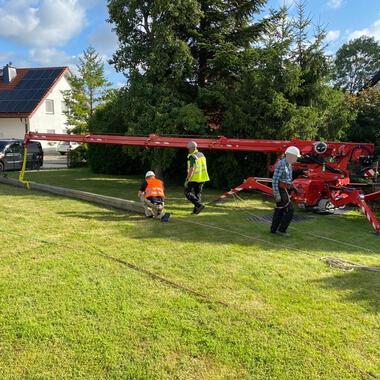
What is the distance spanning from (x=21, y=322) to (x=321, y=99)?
11522 mm

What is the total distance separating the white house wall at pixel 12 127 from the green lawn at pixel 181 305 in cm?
2938

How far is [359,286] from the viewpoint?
4.47 metres

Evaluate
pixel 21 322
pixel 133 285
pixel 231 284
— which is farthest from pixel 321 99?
pixel 21 322

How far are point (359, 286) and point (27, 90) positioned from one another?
121ft

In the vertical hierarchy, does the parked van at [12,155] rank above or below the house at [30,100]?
below

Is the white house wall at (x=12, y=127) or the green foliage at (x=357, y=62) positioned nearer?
the white house wall at (x=12, y=127)

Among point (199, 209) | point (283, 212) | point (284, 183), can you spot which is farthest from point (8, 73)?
point (283, 212)

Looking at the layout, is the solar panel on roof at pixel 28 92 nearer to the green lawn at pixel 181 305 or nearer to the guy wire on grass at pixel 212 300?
the green lawn at pixel 181 305

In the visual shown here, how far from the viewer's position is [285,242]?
20.7ft

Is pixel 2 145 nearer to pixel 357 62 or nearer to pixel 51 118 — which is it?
pixel 51 118

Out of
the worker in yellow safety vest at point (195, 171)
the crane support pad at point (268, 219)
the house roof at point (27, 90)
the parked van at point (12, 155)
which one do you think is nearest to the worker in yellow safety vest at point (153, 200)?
the worker in yellow safety vest at point (195, 171)

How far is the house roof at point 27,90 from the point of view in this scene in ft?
105

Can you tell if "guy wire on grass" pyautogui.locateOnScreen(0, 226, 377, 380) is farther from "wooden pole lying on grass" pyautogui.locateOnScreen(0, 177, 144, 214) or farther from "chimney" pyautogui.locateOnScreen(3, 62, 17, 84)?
"chimney" pyautogui.locateOnScreen(3, 62, 17, 84)

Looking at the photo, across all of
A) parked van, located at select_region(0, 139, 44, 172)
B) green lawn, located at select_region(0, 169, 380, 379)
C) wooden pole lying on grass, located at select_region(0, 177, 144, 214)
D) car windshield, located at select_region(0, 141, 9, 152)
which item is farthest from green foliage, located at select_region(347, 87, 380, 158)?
car windshield, located at select_region(0, 141, 9, 152)
